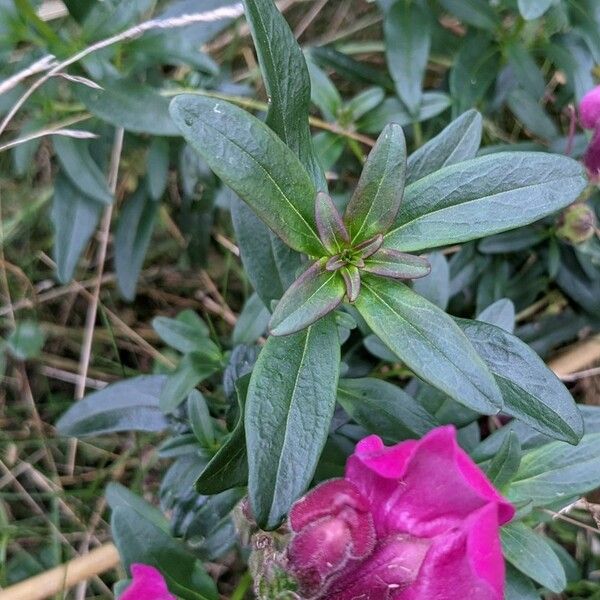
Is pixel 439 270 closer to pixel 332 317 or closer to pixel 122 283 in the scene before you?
pixel 332 317

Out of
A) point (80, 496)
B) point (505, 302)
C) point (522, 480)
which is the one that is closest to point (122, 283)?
point (80, 496)

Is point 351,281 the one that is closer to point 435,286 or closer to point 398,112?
point 435,286

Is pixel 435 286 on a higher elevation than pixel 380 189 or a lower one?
lower

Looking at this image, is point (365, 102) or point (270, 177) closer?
point (270, 177)

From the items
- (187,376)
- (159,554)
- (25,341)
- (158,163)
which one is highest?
(158,163)

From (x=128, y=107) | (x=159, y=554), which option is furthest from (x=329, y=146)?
(x=159, y=554)
